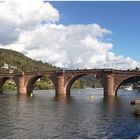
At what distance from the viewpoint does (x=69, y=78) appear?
488 feet

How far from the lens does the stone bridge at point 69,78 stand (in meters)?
135

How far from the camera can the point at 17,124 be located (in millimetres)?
58375

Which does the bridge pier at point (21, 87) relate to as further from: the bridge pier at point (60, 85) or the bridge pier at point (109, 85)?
the bridge pier at point (109, 85)

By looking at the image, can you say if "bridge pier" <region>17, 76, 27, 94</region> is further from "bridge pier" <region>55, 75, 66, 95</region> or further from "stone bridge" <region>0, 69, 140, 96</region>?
"bridge pier" <region>55, 75, 66, 95</region>

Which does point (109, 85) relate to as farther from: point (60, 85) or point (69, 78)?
point (60, 85)

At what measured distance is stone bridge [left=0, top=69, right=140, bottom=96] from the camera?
135375mm

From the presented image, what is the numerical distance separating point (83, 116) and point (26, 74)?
10050cm

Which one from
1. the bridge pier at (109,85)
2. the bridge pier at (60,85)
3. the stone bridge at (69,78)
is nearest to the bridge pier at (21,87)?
the stone bridge at (69,78)

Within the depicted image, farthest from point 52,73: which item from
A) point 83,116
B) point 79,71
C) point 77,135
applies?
point 77,135

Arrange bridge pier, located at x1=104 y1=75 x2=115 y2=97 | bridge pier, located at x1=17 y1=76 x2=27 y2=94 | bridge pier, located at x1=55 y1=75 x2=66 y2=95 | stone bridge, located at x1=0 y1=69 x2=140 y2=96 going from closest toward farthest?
bridge pier, located at x1=104 y1=75 x2=115 y2=97
stone bridge, located at x1=0 y1=69 x2=140 y2=96
bridge pier, located at x1=55 y1=75 x2=66 y2=95
bridge pier, located at x1=17 y1=76 x2=27 y2=94

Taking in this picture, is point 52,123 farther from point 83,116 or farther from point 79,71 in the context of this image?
point 79,71

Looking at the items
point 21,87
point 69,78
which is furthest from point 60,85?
point 21,87

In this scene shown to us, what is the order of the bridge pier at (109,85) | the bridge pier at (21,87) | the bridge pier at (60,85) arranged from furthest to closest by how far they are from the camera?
the bridge pier at (21,87)
the bridge pier at (60,85)
the bridge pier at (109,85)

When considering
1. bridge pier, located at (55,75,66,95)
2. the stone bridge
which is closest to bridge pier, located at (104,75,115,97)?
the stone bridge
